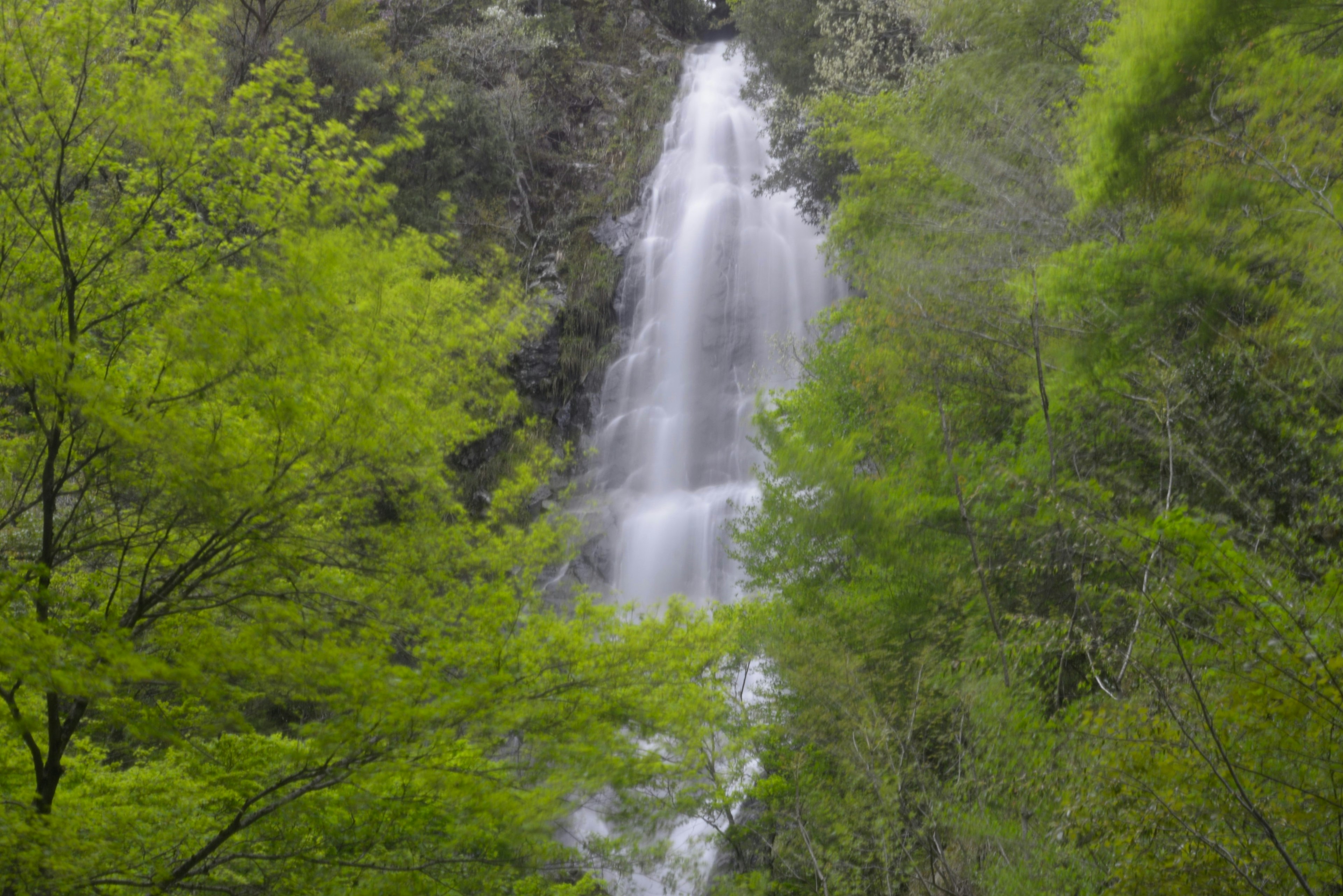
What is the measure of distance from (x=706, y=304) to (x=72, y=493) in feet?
61.3

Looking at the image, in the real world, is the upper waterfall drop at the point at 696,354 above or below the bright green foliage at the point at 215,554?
below

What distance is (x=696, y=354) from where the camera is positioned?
2114 cm

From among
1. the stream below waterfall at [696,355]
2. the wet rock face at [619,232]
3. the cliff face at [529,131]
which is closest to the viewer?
the stream below waterfall at [696,355]

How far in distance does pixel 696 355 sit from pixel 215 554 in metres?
17.6

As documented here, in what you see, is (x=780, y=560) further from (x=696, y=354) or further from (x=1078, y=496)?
(x=696, y=354)

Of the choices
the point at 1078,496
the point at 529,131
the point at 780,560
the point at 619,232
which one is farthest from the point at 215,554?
the point at 529,131

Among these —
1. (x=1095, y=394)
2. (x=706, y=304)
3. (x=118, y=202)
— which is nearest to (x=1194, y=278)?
(x=1095, y=394)

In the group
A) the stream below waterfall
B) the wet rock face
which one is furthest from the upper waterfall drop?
the wet rock face

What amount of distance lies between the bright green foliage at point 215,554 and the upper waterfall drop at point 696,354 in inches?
448

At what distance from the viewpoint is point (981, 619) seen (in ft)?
24.7

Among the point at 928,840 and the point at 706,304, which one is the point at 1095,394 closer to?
the point at 928,840

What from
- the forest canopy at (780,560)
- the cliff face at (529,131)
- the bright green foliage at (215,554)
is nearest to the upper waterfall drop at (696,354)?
the cliff face at (529,131)

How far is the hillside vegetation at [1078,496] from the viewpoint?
353 cm

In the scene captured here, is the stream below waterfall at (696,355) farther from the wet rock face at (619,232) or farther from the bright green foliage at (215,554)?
the bright green foliage at (215,554)
